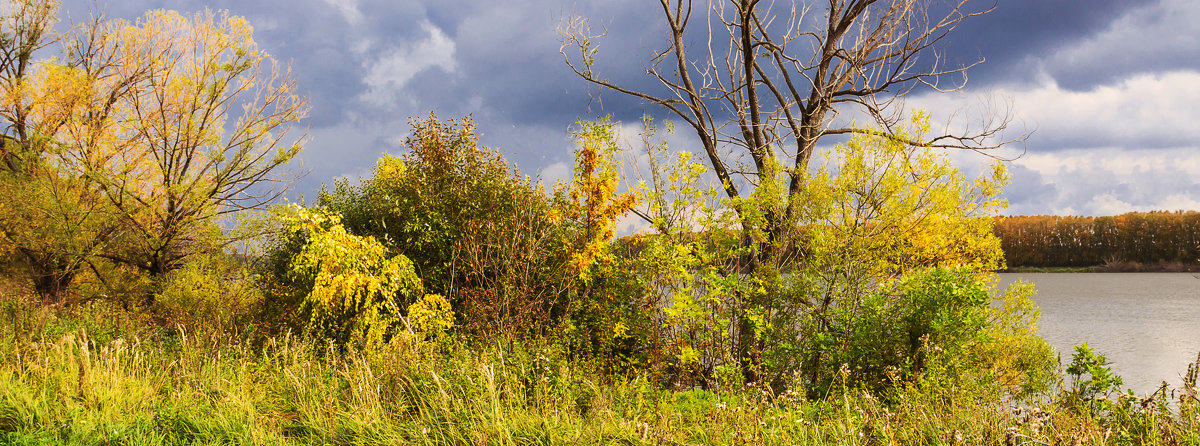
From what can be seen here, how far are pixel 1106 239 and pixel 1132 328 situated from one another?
41.4 meters

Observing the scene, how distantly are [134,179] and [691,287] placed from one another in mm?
11411

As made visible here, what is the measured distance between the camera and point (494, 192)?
28.5 feet

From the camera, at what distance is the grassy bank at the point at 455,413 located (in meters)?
3.86

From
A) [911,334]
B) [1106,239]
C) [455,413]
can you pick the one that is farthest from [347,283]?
[1106,239]

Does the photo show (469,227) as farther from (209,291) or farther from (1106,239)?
(1106,239)

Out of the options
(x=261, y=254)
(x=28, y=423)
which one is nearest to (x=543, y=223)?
(x=28, y=423)

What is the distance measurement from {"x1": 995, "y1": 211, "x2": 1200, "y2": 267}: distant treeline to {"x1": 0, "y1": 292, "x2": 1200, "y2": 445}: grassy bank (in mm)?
54165

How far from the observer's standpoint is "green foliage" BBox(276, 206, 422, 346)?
733 cm

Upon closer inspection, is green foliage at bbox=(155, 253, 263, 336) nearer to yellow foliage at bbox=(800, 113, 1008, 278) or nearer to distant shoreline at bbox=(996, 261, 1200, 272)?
yellow foliage at bbox=(800, 113, 1008, 278)

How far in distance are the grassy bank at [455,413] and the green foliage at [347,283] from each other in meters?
1.54

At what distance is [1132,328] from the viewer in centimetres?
2075

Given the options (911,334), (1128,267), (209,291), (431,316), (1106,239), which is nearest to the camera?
(911,334)

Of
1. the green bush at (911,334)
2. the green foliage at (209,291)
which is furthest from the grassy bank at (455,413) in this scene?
the green foliage at (209,291)

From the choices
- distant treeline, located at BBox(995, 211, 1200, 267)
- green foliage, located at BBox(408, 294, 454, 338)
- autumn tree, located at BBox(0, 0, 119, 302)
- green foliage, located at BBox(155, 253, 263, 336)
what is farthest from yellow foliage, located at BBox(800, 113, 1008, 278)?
distant treeline, located at BBox(995, 211, 1200, 267)
